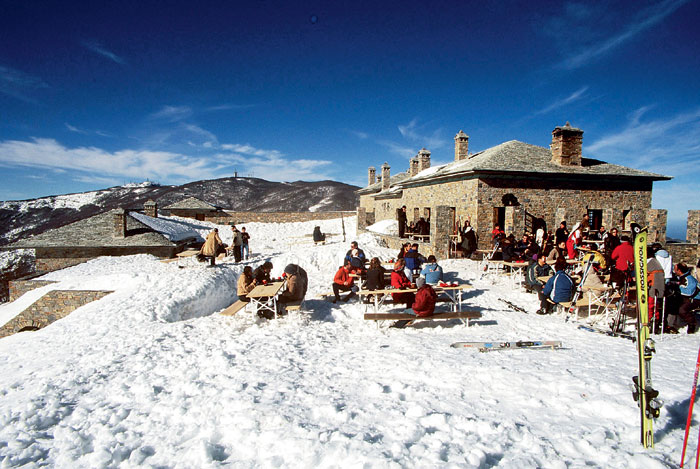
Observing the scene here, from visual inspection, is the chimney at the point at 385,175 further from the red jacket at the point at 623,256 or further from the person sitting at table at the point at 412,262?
the red jacket at the point at 623,256

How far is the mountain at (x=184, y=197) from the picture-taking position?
79.4 m

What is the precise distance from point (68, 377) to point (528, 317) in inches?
378

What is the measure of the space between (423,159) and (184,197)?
72899 mm

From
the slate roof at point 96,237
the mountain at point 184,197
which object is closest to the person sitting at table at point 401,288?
the slate roof at point 96,237

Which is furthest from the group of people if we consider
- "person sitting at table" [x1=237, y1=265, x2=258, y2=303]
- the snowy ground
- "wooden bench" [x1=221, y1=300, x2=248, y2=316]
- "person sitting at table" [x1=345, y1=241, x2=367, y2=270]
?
"wooden bench" [x1=221, y1=300, x2=248, y2=316]

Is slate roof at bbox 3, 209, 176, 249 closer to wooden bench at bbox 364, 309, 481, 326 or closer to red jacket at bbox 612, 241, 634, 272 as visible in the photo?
wooden bench at bbox 364, 309, 481, 326

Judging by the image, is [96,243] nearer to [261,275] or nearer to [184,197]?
[261,275]

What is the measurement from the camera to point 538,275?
1080cm

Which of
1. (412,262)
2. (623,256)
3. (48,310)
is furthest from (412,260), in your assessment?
(48,310)

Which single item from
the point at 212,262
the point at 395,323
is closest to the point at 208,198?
the point at 212,262

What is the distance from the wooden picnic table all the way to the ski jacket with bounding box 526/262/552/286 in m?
7.25

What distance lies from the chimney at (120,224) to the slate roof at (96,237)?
0.26 m

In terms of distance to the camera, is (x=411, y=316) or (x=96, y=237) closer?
(x=411, y=316)

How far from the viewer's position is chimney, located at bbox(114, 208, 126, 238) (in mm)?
20406
